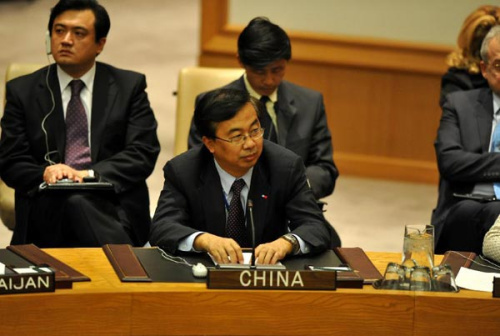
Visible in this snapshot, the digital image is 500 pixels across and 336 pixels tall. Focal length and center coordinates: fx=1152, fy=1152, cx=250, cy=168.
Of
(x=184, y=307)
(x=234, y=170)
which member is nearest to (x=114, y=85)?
(x=234, y=170)

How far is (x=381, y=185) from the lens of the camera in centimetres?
754

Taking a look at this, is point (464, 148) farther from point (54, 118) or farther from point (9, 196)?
point (9, 196)

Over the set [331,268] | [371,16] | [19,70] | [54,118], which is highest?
[371,16]

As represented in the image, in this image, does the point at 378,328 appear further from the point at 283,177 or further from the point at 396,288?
the point at 283,177

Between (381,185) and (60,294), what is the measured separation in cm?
448

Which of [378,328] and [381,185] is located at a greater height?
[378,328]

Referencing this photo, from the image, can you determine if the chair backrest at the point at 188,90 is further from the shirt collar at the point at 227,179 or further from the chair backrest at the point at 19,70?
the shirt collar at the point at 227,179

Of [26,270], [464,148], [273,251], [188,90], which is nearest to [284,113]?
[188,90]

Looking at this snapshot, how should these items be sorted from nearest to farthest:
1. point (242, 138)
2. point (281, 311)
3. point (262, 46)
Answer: point (281, 311)
point (242, 138)
point (262, 46)

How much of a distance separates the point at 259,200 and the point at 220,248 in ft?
1.35

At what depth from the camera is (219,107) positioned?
13.2 ft

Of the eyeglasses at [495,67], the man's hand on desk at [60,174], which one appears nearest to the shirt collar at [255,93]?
the man's hand on desk at [60,174]

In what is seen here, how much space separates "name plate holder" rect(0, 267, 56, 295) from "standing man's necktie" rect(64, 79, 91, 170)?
5.86ft

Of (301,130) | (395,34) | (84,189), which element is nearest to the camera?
(84,189)
